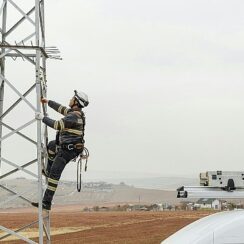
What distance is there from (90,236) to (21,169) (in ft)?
45.4

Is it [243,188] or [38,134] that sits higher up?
[38,134]

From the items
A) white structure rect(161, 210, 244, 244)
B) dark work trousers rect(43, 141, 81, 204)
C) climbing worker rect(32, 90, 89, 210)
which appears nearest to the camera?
white structure rect(161, 210, 244, 244)

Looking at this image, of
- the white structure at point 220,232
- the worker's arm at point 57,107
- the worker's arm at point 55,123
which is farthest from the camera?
the worker's arm at point 57,107

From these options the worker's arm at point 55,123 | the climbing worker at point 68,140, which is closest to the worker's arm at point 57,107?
the climbing worker at point 68,140

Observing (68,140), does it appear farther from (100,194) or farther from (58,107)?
(100,194)

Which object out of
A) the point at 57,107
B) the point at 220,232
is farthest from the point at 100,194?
the point at 220,232

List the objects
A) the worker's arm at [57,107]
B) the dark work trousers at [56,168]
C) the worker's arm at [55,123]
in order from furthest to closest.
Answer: the worker's arm at [57,107] → the dark work trousers at [56,168] → the worker's arm at [55,123]

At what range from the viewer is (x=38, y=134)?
8.53 m

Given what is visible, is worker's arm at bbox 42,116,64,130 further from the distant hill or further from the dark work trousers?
the distant hill

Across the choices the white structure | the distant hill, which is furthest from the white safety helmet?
the distant hill

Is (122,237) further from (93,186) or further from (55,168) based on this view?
(93,186)

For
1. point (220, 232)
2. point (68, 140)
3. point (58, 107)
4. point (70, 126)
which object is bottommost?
point (220, 232)

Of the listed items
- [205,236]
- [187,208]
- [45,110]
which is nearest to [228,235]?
[205,236]

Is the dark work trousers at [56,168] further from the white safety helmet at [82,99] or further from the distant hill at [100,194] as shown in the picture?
the distant hill at [100,194]
